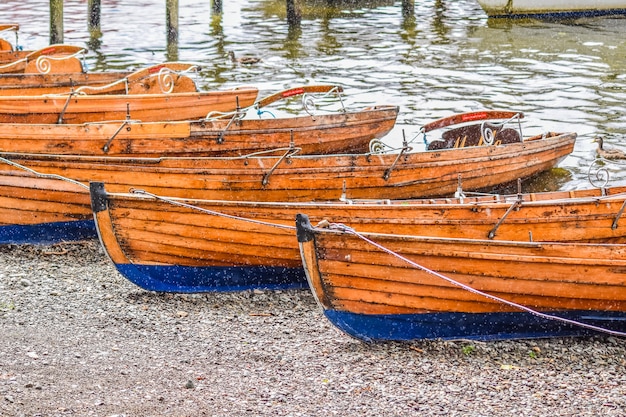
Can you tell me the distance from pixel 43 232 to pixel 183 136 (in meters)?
1.98

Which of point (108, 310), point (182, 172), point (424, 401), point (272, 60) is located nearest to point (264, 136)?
point (182, 172)

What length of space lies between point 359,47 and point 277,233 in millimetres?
13563

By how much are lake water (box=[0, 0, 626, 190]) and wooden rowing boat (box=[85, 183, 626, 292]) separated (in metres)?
3.81

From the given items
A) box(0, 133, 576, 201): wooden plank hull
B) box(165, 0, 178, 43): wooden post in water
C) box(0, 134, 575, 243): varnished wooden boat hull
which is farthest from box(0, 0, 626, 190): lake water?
box(0, 134, 575, 243): varnished wooden boat hull

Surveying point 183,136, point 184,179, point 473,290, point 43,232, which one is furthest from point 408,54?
point 473,290

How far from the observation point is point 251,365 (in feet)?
22.4

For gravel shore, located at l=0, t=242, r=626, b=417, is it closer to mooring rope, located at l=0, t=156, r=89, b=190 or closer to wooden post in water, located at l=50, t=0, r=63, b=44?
mooring rope, located at l=0, t=156, r=89, b=190

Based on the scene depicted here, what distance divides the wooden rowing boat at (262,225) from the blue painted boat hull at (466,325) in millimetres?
919

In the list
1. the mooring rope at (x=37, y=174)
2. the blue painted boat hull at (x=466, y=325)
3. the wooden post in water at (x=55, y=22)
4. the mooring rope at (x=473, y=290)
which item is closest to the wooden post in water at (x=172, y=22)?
the wooden post in water at (x=55, y=22)

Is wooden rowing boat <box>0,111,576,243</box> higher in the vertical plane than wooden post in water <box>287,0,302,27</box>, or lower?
lower

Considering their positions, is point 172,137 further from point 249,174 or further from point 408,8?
point 408,8

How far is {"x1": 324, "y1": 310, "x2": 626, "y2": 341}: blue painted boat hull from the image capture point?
7.30 meters

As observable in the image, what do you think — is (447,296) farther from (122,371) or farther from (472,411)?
(122,371)

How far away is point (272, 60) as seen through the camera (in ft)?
65.6
